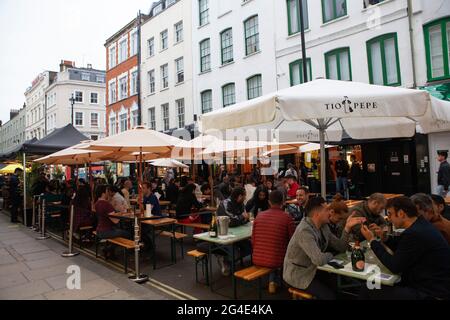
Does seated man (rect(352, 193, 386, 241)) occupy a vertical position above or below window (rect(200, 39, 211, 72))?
below

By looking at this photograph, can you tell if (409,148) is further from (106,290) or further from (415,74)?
(106,290)

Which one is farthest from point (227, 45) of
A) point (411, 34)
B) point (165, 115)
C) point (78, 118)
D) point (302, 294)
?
point (78, 118)

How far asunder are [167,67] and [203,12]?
525 cm

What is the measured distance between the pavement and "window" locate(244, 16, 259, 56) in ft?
48.8

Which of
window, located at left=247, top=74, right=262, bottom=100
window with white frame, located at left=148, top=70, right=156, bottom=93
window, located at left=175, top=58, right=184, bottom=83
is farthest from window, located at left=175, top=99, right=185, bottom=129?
window, located at left=247, top=74, right=262, bottom=100

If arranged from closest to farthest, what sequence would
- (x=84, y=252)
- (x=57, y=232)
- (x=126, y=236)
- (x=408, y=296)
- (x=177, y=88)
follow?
1. (x=408, y=296)
2. (x=126, y=236)
3. (x=84, y=252)
4. (x=57, y=232)
5. (x=177, y=88)

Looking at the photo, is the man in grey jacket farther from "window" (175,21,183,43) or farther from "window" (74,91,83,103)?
"window" (74,91,83,103)

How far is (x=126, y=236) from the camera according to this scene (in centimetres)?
720

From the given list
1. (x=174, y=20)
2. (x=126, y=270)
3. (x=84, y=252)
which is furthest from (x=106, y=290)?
(x=174, y=20)

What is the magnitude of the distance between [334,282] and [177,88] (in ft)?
69.5

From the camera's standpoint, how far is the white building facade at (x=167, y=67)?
23.1 metres

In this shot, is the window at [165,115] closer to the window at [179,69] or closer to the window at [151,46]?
the window at [179,69]

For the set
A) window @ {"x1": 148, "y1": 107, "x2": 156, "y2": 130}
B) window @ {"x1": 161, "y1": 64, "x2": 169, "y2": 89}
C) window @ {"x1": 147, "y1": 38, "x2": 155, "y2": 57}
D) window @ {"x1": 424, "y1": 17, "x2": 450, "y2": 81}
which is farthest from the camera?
window @ {"x1": 148, "y1": 107, "x2": 156, "y2": 130}

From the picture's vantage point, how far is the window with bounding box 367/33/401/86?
1329 centimetres
